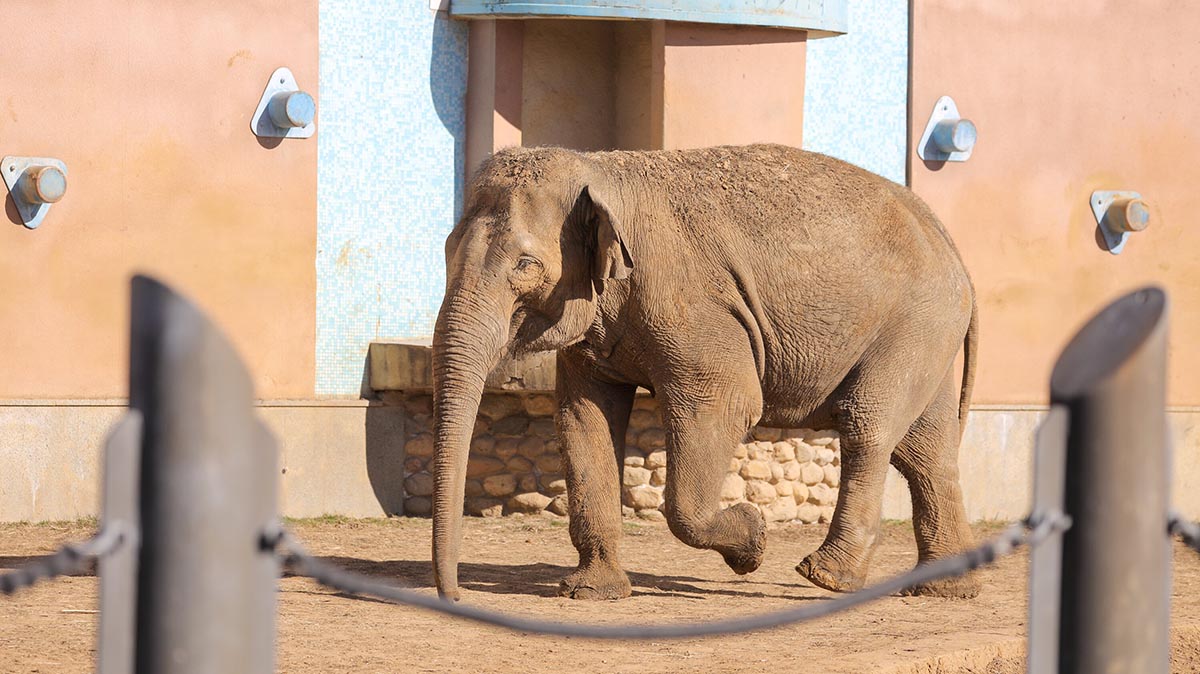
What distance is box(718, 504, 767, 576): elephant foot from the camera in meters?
7.51

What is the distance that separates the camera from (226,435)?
2.77 metres

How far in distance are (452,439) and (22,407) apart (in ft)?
13.9

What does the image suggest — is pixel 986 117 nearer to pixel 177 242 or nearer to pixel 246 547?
pixel 177 242

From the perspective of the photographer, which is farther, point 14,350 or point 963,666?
point 14,350

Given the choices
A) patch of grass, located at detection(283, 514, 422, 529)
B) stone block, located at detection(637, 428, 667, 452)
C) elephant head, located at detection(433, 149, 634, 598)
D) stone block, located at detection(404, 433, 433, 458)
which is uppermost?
elephant head, located at detection(433, 149, 634, 598)

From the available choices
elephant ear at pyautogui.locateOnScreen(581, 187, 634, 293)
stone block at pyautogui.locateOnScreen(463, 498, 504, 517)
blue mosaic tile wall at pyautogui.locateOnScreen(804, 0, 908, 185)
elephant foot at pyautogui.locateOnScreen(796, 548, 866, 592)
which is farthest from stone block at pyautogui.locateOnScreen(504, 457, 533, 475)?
elephant ear at pyautogui.locateOnScreen(581, 187, 634, 293)

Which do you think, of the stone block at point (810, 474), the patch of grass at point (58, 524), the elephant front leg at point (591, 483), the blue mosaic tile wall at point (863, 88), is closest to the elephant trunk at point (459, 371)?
the elephant front leg at point (591, 483)

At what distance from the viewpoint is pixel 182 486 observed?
2.73 m

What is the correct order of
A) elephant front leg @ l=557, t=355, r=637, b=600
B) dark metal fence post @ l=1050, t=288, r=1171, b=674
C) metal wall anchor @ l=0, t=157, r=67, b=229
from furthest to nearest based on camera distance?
metal wall anchor @ l=0, t=157, r=67, b=229 < elephant front leg @ l=557, t=355, r=637, b=600 < dark metal fence post @ l=1050, t=288, r=1171, b=674

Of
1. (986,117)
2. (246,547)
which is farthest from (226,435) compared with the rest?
(986,117)

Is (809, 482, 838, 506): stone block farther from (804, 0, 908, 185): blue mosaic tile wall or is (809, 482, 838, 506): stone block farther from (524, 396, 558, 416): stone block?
(804, 0, 908, 185): blue mosaic tile wall

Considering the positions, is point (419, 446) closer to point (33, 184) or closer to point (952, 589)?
point (33, 184)

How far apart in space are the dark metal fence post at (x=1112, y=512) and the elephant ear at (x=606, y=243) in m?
4.09

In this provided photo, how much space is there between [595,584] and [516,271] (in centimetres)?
155
